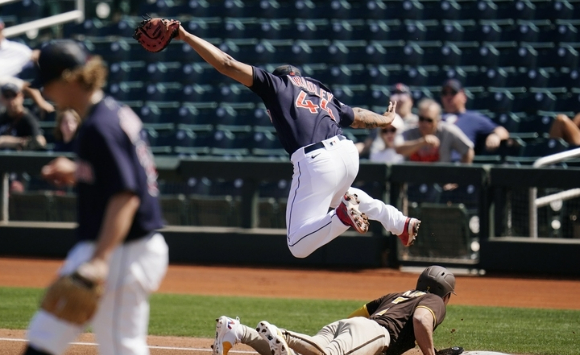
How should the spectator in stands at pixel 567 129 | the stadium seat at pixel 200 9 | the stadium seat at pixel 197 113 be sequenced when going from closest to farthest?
the spectator in stands at pixel 567 129, the stadium seat at pixel 197 113, the stadium seat at pixel 200 9

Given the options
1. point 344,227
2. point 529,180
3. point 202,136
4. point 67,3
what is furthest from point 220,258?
point 67,3

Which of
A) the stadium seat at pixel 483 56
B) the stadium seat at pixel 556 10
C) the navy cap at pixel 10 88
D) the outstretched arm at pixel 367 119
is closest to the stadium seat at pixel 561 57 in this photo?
the stadium seat at pixel 556 10

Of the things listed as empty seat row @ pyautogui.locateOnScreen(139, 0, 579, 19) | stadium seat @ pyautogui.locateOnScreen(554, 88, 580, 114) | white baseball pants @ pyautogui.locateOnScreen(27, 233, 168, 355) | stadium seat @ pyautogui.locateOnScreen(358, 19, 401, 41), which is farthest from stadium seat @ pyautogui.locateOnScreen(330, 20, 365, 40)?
white baseball pants @ pyautogui.locateOnScreen(27, 233, 168, 355)

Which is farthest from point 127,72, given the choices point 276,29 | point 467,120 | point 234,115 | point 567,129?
point 567,129

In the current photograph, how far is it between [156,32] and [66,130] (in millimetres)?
6512

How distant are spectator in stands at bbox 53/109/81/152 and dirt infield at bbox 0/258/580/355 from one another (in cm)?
170

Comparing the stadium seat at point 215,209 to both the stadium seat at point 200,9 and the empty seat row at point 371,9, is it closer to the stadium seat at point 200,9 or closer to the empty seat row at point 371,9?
the empty seat row at point 371,9

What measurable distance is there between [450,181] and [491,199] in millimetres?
546

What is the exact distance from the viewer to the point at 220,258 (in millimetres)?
11789

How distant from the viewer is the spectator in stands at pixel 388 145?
36.8 feet

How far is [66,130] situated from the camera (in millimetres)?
12016

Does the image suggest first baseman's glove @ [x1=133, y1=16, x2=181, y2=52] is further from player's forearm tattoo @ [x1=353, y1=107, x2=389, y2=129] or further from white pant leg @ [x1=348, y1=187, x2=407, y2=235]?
white pant leg @ [x1=348, y1=187, x2=407, y2=235]

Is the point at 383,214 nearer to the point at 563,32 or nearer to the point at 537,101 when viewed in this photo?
the point at 537,101

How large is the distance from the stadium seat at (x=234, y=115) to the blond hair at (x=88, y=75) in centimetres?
1061
